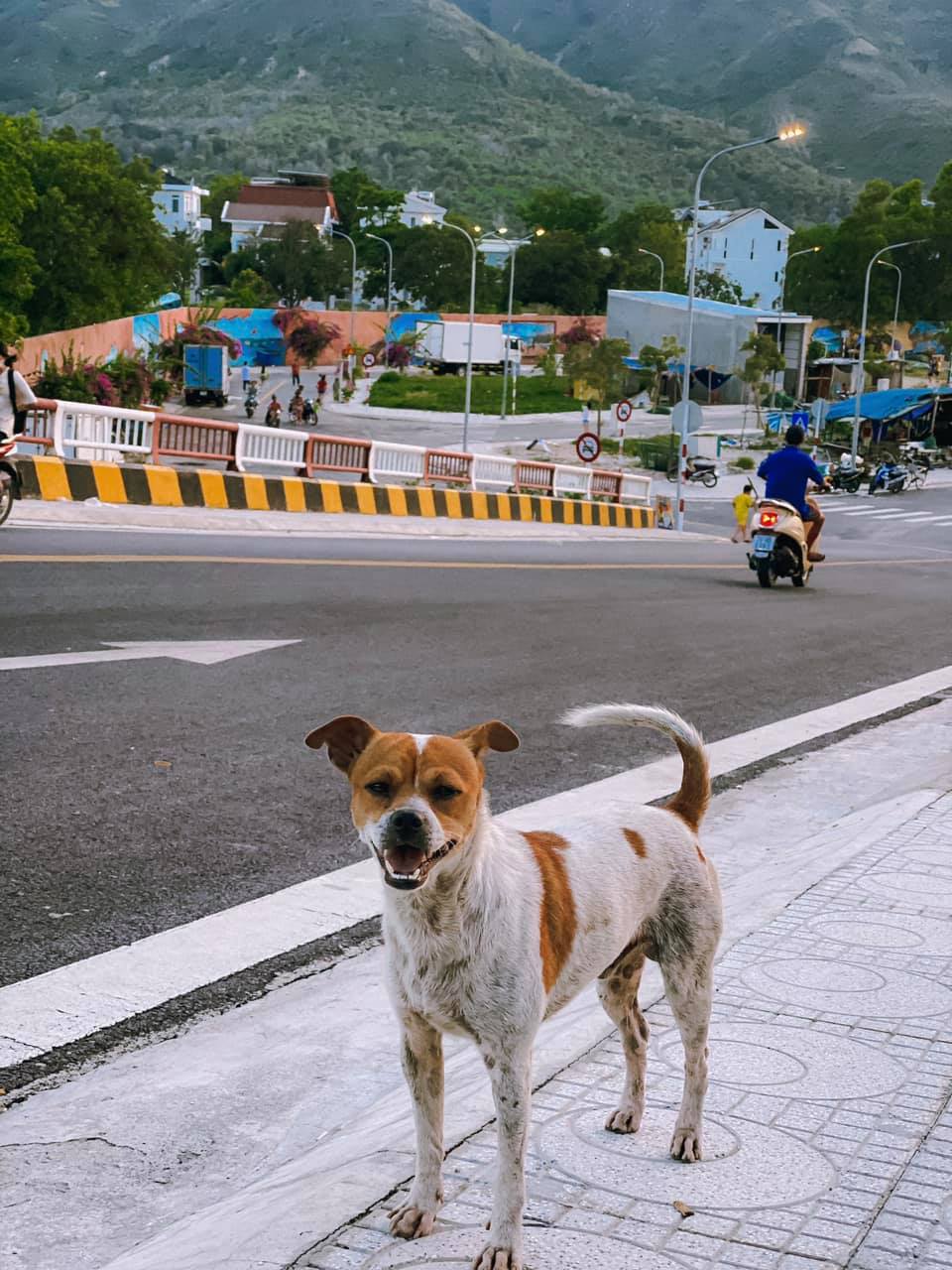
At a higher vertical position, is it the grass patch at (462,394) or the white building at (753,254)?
the white building at (753,254)

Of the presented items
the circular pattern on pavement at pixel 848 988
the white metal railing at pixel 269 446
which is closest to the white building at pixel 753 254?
the white metal railing at pixel 269 446

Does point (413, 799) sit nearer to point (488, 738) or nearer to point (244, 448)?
point (488, 738)

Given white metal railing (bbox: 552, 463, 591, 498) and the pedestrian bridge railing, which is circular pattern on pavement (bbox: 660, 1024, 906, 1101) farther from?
white metal railing (bbox: 552, 463, 591, 498)

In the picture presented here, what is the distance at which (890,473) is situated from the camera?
218 feet

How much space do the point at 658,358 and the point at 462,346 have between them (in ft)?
42.1

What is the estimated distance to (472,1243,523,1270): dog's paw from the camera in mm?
3016

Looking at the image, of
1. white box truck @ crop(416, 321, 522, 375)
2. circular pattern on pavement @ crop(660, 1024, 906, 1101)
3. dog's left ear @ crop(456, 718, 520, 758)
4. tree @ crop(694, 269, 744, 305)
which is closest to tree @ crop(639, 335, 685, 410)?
white box truck @ crop(416, 321, 522, 375)

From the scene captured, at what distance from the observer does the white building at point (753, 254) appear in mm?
162875

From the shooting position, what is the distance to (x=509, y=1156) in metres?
3.10

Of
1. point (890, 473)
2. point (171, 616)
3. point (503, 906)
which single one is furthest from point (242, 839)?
point (890, 473)

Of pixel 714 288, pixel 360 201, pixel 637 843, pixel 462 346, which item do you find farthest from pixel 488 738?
pixel 360 201

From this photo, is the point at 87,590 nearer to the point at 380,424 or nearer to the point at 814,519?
the point at 814,519

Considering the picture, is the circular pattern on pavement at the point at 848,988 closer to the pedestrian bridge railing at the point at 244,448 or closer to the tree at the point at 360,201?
the pedestrian bridge railing at the point at 244,448

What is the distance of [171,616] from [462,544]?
401 inches
